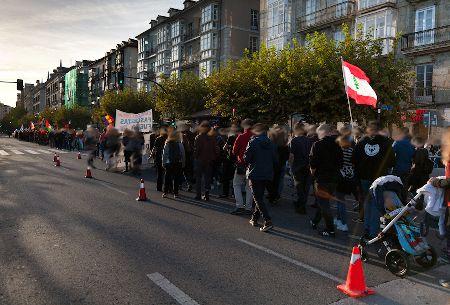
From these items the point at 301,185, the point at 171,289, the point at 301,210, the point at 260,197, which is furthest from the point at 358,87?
the point at 171,289

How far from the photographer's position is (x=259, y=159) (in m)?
7.41

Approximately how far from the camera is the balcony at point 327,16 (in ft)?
95.7

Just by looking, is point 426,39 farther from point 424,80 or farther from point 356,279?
point 356,279

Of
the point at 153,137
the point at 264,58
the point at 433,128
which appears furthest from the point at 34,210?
the point at 433,128

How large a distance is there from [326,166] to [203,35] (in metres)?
40.3

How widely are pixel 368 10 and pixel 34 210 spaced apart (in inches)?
1009

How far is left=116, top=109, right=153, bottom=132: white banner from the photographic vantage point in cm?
1894

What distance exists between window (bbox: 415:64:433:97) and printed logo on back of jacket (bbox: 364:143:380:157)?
2143 cm

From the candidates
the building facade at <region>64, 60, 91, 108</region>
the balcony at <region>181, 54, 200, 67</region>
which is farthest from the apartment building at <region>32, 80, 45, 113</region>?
the balcony at <region>181, 54, 200, 67</region>

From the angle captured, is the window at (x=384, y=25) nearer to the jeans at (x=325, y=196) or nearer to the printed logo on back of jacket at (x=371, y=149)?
the printed logo on back of jacket at (x=371, y=149)

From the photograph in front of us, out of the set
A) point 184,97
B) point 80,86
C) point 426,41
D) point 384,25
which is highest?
point 80,86

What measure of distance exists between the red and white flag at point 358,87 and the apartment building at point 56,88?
353ft

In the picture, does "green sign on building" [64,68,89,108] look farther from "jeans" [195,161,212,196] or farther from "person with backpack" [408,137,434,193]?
"person with backpack" [408,137,434,193]

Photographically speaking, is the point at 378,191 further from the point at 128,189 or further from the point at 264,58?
the point at 264,58
